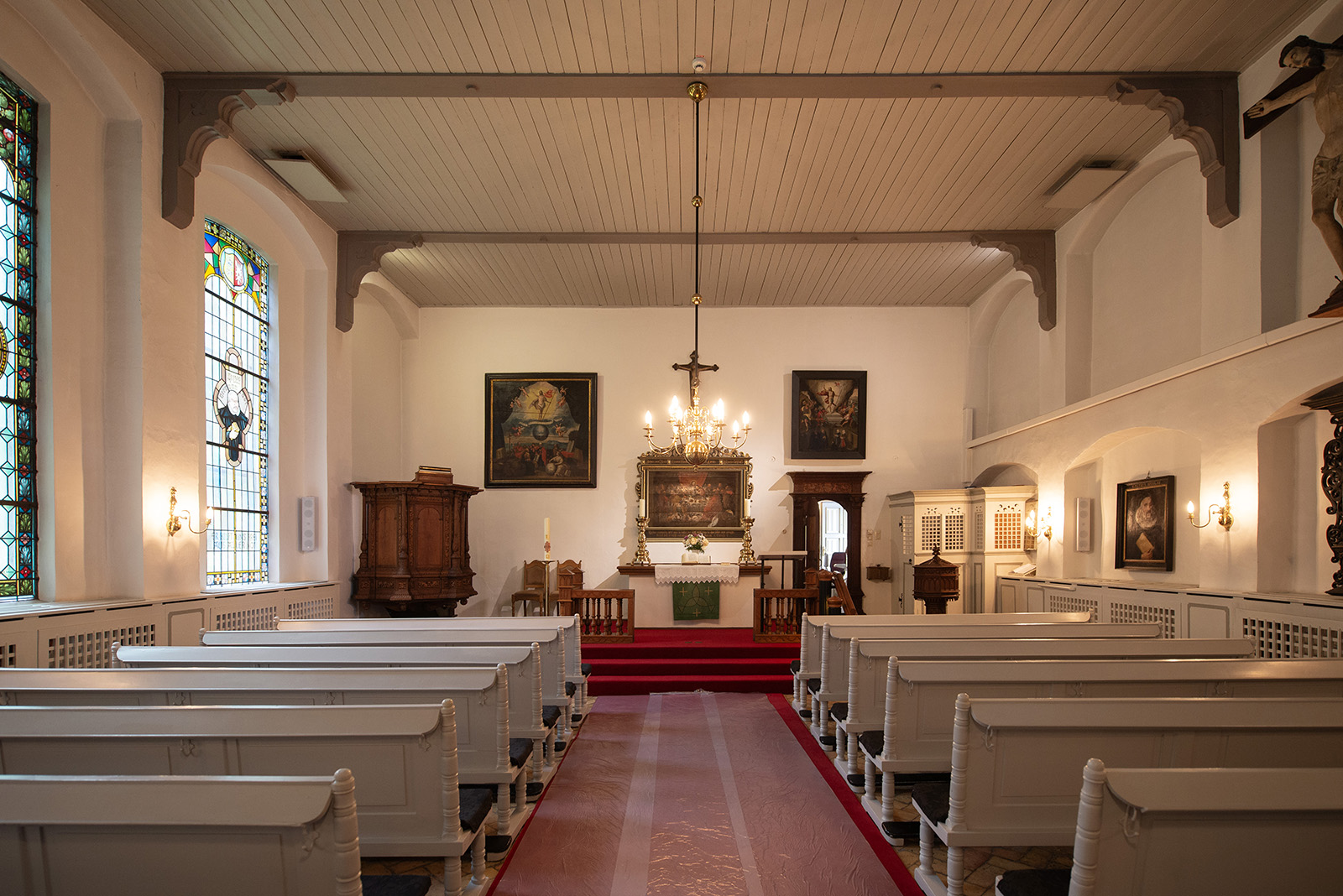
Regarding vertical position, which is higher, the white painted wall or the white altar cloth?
the white painted wall

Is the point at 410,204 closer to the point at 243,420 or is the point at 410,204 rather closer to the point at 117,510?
the point at 243,420

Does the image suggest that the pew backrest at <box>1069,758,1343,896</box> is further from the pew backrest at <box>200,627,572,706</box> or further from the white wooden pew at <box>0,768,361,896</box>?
the pew backrest at <box>200,627,572,706</box>

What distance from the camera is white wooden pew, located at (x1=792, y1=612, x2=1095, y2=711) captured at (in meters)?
6.65

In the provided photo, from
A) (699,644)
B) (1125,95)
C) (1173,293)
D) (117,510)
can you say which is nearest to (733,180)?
(1125,95)

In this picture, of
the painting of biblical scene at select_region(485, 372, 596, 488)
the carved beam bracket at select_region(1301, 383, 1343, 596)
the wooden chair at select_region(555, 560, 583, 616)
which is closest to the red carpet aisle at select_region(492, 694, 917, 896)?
the carved beam bracket at select_region(1301, 383, 1343, 596)

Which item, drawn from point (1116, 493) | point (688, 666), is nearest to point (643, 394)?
point (688, 666)

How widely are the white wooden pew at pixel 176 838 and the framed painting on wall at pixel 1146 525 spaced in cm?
844

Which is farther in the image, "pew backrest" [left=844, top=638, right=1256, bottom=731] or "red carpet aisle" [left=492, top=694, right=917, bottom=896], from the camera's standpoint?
"pew backrest" [left=844, top=638, right=1256, bottom=731]

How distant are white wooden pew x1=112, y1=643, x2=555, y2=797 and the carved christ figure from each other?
5.57m

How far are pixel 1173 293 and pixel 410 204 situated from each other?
26.3ft

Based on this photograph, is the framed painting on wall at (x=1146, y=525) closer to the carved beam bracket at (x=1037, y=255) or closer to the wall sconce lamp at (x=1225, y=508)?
the wall sconce lamp at (x=1225, y=508)

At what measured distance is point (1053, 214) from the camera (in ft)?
31.0

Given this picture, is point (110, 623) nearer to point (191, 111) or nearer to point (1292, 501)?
point (191, 111)

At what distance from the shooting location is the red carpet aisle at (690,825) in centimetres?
379
